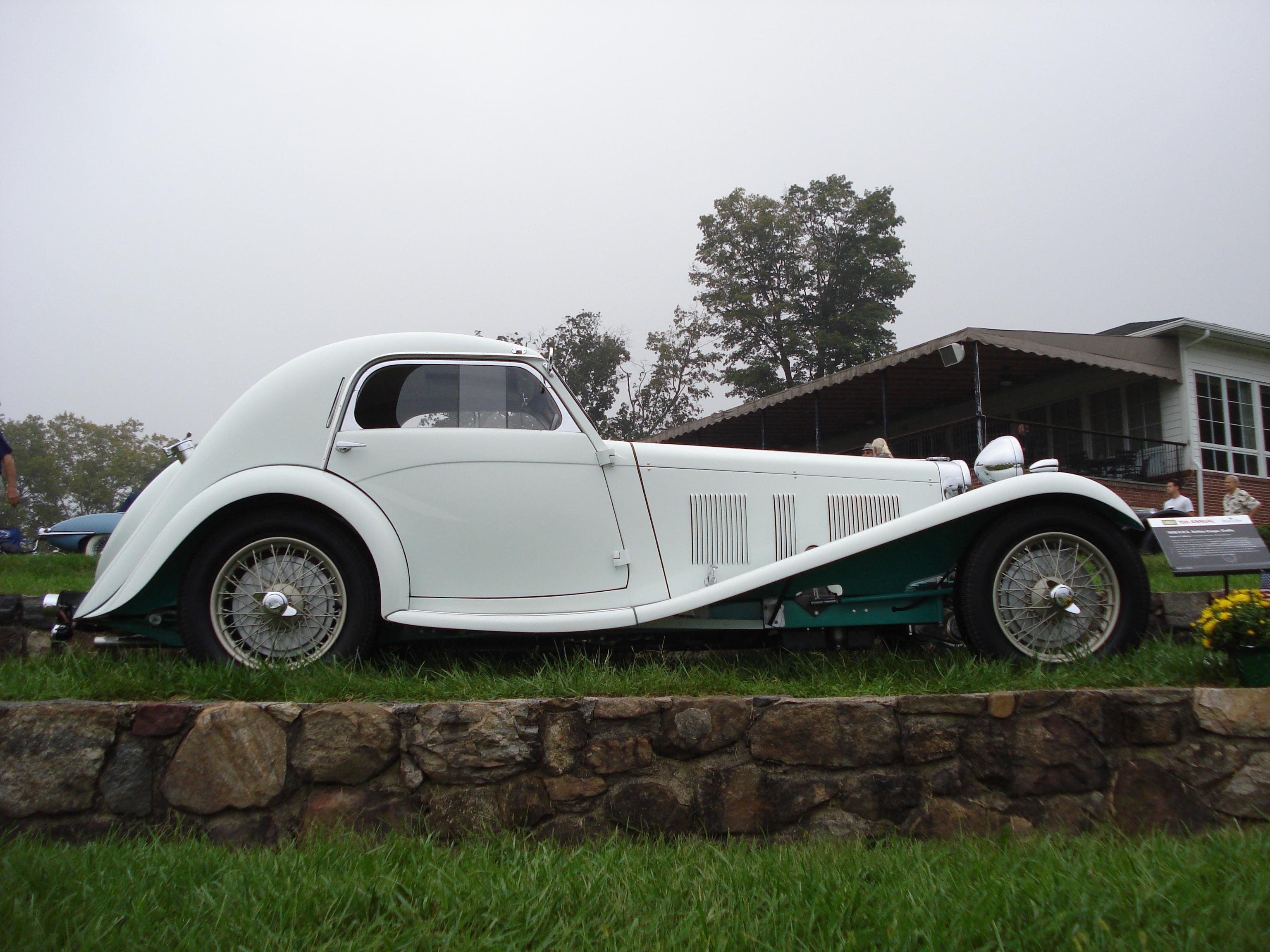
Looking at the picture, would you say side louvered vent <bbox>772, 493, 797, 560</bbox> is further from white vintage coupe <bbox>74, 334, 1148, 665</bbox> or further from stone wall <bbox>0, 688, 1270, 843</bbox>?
stone wall <bbox>0, 688, 1270, 843</bbox>

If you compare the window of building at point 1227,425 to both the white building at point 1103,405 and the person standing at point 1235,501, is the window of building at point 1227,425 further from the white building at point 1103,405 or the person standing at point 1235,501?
the person standing at point 1235,501

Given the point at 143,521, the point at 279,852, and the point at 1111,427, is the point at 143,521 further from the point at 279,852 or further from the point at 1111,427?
the point at 1111,427

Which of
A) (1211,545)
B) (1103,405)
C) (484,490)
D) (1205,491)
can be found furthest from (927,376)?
(484,490)

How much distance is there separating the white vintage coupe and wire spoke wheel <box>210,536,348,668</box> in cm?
1

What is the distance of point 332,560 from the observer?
12.4 ft

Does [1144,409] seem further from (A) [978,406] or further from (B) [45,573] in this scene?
(B) [45,573]

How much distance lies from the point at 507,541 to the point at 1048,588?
2447 millimetres

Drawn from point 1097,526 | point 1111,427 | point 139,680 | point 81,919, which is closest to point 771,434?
point 1111,427

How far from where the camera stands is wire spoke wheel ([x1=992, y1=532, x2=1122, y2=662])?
3766 millimetres

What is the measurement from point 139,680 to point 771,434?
48.4ft

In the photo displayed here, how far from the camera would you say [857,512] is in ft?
14.4

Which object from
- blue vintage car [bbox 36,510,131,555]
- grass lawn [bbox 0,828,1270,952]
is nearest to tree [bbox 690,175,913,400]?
blue vintage car [bbox 36,510,131,555]

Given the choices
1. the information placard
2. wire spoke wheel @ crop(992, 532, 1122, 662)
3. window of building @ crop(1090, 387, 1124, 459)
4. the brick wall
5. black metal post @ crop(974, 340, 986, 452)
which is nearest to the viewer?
wire spoke wheel @ crop(992, 532, 1122, 662)

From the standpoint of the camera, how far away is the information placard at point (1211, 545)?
3.92 meters
